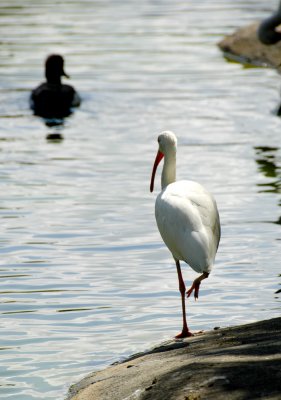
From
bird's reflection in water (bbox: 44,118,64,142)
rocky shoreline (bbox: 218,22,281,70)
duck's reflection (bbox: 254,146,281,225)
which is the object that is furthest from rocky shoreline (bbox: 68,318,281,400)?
rocky shoreline (bbox: 218,22,281,70)

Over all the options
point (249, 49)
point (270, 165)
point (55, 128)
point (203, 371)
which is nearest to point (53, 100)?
point (55, 128)

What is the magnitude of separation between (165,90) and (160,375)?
1438 centimetres

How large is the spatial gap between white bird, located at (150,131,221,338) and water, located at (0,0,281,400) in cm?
90

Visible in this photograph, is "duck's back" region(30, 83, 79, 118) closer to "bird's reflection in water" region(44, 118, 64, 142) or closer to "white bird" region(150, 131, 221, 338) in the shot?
"bird's reflection in water" region(44, 118, 64, 142)

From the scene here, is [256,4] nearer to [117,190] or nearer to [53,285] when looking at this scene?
[117,190]

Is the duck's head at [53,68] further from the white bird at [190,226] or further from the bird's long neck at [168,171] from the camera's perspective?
the white bird at [190,226]

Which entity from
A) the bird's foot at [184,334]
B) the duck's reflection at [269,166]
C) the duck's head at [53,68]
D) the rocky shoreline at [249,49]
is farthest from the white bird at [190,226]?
the rocky shoreline at [249,49]

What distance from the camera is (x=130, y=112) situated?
19.7 m

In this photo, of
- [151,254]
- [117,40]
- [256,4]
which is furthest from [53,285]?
[256,4]

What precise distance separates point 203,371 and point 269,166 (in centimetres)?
877

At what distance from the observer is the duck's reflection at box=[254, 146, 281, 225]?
14906mm

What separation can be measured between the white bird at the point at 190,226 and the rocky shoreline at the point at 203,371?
1.57 feet

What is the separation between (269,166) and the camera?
16.0m

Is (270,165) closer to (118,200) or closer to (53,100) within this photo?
(118,200)
